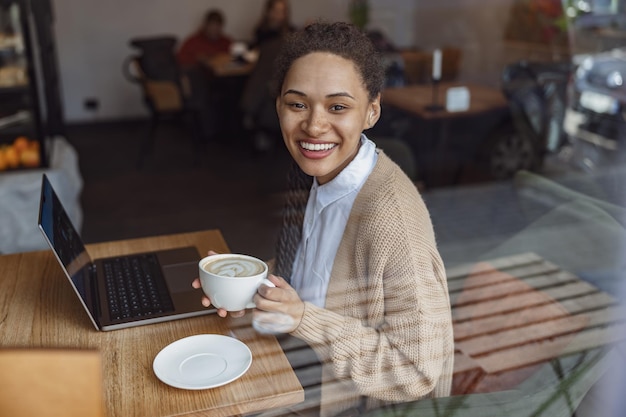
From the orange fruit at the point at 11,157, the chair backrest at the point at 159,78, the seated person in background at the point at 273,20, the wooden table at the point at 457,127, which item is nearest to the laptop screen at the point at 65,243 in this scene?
the orange fruit at the point at 11,157

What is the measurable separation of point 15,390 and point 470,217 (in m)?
1.76

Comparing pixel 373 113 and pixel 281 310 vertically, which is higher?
pixel 373 113

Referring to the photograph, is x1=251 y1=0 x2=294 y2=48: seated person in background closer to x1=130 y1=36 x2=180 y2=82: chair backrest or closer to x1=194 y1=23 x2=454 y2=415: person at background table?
x1=130 y1=36 x2=180 y2=82: chair backrest

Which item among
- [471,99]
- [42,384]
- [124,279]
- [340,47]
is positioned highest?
[340,47]

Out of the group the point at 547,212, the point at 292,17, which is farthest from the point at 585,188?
the point at 292,17

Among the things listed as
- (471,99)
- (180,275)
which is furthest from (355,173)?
(471,99)

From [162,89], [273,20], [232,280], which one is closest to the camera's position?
[232,280]

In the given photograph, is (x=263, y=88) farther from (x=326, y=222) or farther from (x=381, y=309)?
(x=381, y=309)

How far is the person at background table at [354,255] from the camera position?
3.06 feet

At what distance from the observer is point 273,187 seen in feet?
6.46

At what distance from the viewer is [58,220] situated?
108 cm

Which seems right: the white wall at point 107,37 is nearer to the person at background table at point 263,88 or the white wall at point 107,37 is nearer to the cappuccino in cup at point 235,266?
the person at background table at point 263,88

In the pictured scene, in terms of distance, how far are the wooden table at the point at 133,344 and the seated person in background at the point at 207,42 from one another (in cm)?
395

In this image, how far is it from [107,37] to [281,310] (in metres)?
4.54
